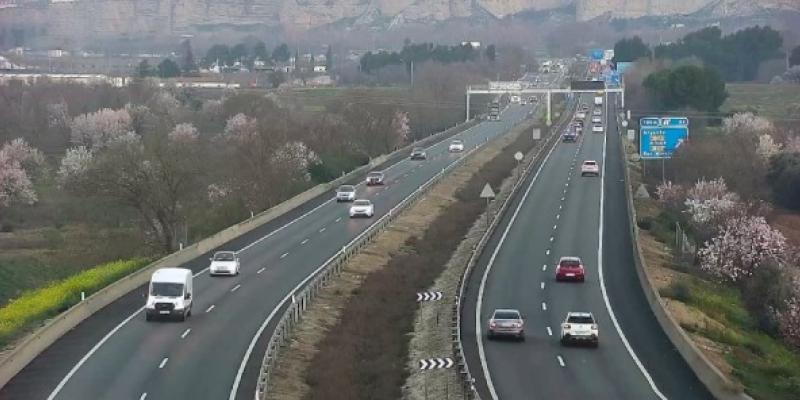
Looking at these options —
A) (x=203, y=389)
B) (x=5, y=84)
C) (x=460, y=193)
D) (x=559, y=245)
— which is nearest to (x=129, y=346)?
(x=203, y=389)

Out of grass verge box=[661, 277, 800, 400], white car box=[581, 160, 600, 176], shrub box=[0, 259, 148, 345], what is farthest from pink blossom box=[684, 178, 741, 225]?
shrub box=[0, 259, 148, 345]

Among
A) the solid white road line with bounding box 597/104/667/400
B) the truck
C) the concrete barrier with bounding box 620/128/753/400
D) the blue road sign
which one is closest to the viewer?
the concrete barrier with bounding box 620/128/753/400

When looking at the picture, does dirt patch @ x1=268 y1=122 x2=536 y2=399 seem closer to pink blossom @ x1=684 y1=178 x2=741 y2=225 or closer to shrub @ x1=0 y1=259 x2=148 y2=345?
shrub @ x1=0 y1=259 x2=148 y2=345

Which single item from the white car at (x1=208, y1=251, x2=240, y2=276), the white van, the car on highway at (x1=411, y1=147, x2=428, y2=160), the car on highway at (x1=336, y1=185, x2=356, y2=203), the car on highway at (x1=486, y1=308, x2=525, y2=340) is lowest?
the car on highway at (x1=411, y1=147, x2=428, y2=160)

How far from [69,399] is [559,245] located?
3009cm

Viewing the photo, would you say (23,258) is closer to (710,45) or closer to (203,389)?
(203,389)

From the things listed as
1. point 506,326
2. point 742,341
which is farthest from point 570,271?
point 506,326

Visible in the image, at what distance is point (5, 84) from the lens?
147 metres

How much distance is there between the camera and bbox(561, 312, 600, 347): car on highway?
33.8 m

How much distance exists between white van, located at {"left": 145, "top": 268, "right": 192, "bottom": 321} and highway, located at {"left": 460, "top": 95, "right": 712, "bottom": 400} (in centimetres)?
739

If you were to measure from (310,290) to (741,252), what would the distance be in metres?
19.2

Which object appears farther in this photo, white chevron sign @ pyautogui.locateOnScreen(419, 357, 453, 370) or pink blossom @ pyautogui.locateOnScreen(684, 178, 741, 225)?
pink blossom @ pyautogui.locateOnScreen(684, 178, 741, 225)

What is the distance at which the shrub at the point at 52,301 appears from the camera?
35059mm

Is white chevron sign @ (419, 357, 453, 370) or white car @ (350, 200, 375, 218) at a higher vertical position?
white chevron sign @ (419, 357, 453, 370)
